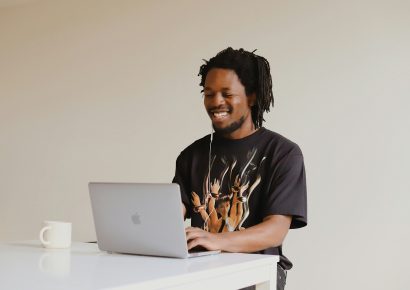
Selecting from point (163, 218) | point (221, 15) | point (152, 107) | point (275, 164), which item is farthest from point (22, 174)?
point (163, 218)

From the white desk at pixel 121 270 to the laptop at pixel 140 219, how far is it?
0.03 m

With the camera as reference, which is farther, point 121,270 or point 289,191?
point 289,191

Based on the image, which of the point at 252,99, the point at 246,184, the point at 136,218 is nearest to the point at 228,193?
the point at 246,184

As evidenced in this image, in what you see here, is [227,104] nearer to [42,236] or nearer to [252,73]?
[252,73]

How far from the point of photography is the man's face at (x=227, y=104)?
2242 mm

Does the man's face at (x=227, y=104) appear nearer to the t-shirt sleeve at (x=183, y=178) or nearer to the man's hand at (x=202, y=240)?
the t-shirt sleeve at (x=183, y=178)

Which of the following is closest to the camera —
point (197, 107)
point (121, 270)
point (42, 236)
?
point (121, 270)

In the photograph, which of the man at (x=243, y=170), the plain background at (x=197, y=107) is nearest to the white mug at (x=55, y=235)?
the man at (x=243, y=170)

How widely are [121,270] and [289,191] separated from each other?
2.55 ft

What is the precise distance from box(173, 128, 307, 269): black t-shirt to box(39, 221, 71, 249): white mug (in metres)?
0.49

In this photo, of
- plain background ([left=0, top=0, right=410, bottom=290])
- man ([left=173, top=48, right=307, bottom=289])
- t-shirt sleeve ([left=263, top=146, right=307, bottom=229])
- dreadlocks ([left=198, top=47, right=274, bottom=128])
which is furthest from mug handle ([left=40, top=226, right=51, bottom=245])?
plain background ([left=0, top=0, right=410, bottom=290])

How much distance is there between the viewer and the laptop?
1622mm

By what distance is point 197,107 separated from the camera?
12.6 feet

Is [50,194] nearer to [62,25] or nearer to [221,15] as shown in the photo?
[62,25]
